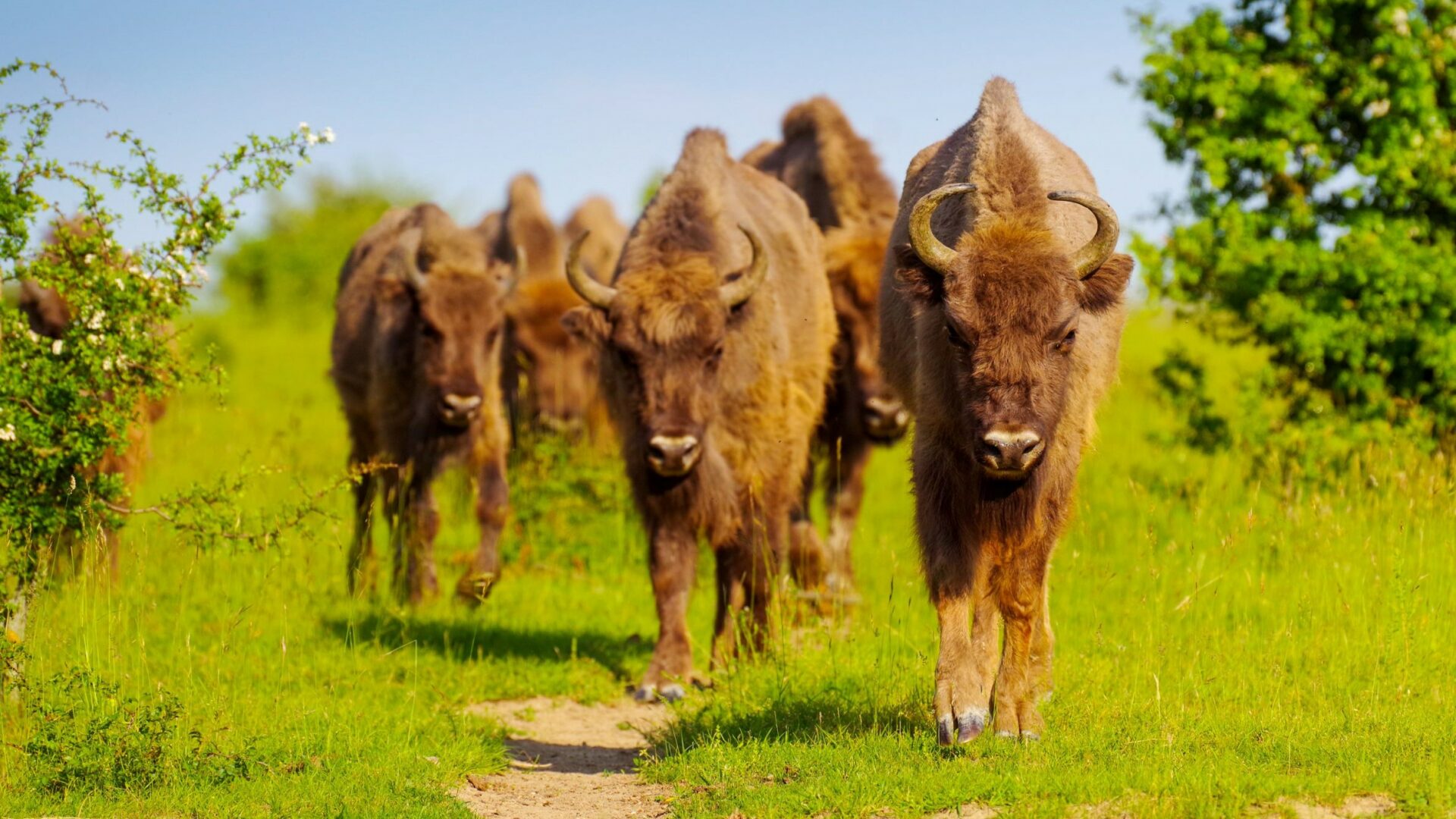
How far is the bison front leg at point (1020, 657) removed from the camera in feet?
19.9

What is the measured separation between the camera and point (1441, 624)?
7.16 meters

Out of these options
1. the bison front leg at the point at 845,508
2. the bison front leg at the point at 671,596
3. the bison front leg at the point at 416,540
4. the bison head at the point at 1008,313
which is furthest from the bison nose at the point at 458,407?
the bison head at the point at 1008,313

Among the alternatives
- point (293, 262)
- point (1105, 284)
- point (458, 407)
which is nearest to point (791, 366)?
point (458, 407)

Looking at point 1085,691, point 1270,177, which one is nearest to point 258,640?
point 1085,691

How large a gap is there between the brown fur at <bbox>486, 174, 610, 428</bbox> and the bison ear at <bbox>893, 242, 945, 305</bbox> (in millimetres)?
8164

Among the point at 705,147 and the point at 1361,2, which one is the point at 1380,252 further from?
the point at 705,147

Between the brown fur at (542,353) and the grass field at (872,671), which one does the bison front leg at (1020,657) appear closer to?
the grass field at (872,671)

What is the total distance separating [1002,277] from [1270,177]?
5.68m

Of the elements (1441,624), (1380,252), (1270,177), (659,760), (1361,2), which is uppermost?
(1361,2)

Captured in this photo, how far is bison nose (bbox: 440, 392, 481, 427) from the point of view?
1066 centimetres

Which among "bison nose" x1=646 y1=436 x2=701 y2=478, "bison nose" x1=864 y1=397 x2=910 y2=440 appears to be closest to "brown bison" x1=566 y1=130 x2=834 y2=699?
"bison nose" x1=646 y1=436 x2=701 y2=478

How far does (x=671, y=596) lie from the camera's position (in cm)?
862

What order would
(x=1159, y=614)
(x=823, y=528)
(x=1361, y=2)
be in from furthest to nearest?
(x=823, y=528) < (x=1361, y=2) < (x=1159, y=614)

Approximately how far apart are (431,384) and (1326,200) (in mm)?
6457
